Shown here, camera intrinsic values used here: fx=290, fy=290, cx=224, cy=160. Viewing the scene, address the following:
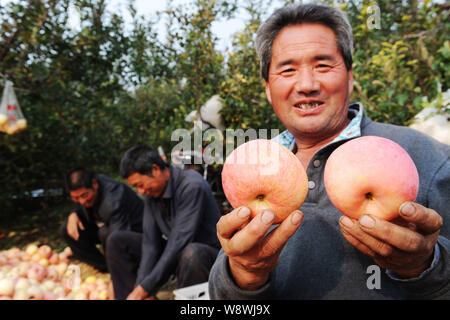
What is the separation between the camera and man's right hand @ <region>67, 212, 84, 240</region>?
11.0 ft

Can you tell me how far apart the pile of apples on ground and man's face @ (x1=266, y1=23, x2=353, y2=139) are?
237cm

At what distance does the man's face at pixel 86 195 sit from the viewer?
3.12 metres

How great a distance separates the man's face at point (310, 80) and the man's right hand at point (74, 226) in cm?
304

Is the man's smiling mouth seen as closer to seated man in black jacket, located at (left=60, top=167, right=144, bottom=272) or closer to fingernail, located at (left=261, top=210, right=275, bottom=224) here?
fingernail, located at (left=261, top=210, right=275, bottom=224)

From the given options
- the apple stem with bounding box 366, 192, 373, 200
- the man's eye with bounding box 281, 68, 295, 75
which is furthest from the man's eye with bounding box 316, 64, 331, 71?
the apple stem with bounding box 366, 192, 373, 200

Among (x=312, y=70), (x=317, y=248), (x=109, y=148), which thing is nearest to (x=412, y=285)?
(x=317, y=248)

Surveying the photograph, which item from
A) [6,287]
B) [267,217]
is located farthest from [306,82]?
[6,287]

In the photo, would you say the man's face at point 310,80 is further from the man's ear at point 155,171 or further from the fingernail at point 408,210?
the man's ear at point 155,171

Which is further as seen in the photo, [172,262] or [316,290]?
[172,262]

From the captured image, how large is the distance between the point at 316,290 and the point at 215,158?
1995 millimetres

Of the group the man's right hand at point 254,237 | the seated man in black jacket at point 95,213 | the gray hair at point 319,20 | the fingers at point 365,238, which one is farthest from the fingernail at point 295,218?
the seated man in black jacket at point 95,213

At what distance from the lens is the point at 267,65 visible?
1.37m

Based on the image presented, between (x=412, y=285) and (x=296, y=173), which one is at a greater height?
(x=296, y=173)
